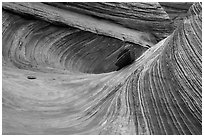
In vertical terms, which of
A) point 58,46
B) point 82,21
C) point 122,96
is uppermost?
point 82,21

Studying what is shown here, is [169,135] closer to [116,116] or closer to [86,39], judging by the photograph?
[116,116]

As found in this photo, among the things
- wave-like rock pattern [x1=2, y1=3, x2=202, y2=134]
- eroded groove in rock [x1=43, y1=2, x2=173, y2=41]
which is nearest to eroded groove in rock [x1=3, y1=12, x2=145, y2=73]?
eroded groove in rock [x1=43, y1=2, x2=173, y2=41]

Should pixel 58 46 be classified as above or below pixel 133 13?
below

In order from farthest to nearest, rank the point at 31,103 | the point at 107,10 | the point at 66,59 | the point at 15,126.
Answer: the point at 107,10 < the point at 66,59 < the point at 31,103 < the point at 15,126

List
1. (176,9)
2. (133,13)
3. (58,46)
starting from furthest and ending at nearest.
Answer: (176,9) → (133,13) → (58,46)

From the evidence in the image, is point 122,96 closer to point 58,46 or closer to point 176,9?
point 58,46

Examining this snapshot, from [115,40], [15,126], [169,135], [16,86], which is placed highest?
[115,40]

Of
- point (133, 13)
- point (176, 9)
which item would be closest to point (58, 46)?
point (133, 13)

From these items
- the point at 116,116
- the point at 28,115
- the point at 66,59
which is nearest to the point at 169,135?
the point at 116,116

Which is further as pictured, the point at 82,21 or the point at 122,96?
the point at 82,21
